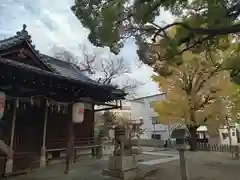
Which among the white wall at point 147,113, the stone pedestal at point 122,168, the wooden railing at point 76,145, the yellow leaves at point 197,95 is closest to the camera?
the stone pedestal at point 122,168

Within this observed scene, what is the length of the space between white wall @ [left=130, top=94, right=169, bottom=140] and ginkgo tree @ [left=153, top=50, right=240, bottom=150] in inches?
722

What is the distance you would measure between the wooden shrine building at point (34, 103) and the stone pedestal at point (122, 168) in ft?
6.62

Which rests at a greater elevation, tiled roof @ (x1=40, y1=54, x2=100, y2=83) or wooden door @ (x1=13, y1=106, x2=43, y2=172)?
tiled roof @ (x1=40, y1=54, x2=100, y2=83)

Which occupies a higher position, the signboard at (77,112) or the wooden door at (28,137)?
the signboard at (77,112)

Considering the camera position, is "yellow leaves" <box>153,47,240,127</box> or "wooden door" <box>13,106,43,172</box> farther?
"yellow leaves" <box>153,47,240,127</box>

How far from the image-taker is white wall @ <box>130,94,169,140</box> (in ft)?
129

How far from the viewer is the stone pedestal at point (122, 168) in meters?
9.15

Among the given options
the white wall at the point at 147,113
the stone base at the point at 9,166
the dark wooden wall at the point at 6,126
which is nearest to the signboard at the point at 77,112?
the dark wooden wall at the point at 6,126

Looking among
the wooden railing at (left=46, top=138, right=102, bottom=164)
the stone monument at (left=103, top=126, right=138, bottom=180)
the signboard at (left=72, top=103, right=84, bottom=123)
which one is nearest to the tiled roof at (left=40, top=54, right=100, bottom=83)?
the wooden railing at (left=46, top=138, right=102, bottom=164)

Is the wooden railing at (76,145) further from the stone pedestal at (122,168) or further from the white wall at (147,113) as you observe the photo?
the white wall at (147,113)

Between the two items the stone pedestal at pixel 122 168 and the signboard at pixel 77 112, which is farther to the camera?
the signboard at pixel 77 112

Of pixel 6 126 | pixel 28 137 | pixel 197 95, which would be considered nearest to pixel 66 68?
pixel 28 137

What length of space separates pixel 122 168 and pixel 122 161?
10.0 inches

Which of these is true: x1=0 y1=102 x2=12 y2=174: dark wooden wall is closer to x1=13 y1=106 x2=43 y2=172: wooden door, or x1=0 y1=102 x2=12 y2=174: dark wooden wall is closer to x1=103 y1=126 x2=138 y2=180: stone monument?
x1=13 y1=106 x2=43 y2=172: wooden door
